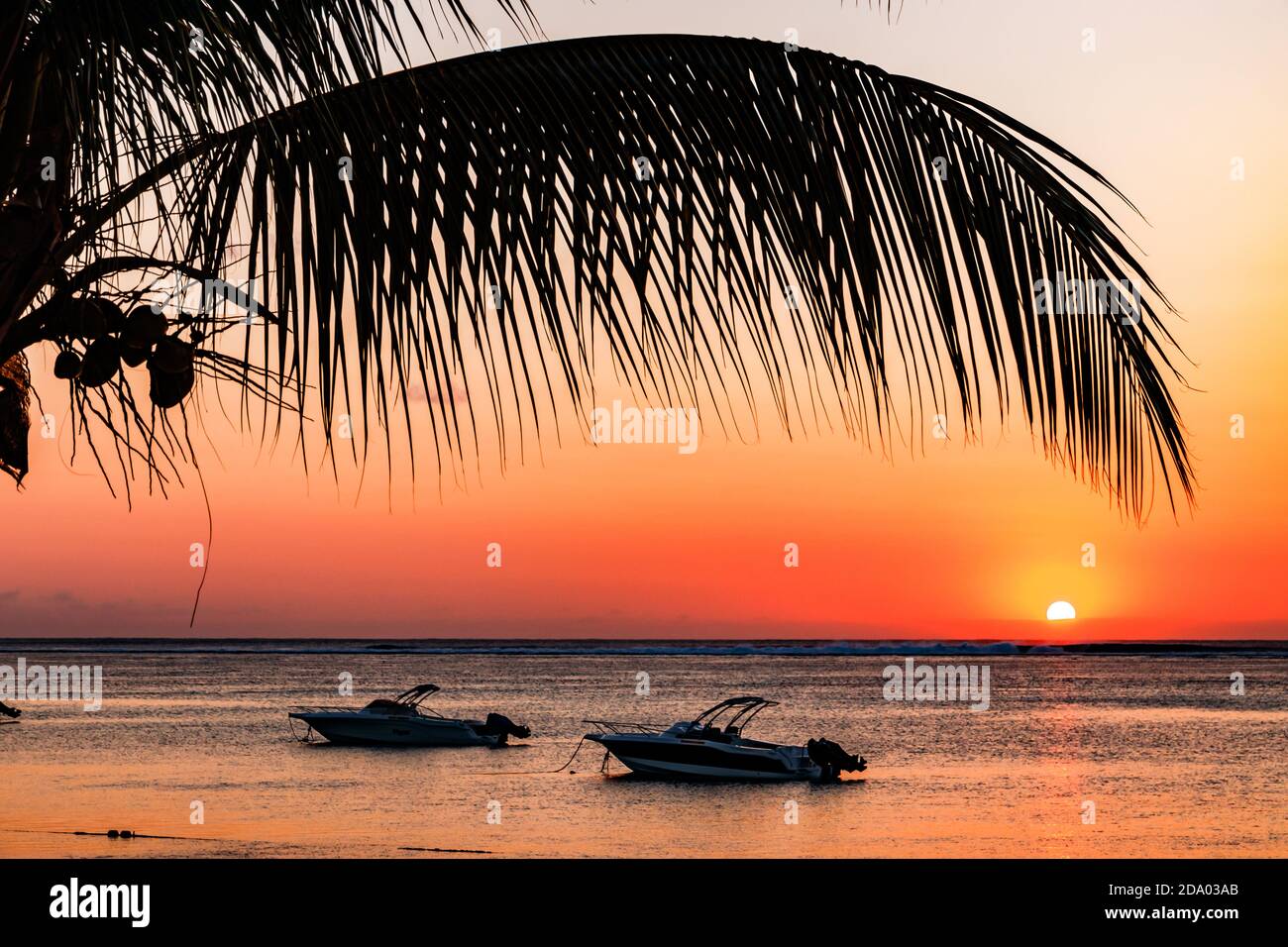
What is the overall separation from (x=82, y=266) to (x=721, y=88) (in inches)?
41.2

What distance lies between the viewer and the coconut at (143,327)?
1.99 m

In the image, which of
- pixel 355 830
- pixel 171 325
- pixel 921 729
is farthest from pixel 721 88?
pixel 921 729

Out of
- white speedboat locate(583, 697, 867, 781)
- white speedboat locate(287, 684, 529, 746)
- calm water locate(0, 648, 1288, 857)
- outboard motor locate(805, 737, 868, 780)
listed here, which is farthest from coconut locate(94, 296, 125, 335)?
white speedboat locate(287, 684, 529, 746)

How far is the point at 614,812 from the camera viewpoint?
3772cm

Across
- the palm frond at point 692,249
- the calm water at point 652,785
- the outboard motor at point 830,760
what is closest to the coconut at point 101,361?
the palm frond at point 692,249

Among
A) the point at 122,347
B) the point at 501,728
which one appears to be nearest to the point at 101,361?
the point at 122,347

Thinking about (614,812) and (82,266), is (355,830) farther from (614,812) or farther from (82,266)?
(82,266)

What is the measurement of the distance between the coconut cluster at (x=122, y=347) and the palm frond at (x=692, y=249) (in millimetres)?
114

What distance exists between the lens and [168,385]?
2.07 metres

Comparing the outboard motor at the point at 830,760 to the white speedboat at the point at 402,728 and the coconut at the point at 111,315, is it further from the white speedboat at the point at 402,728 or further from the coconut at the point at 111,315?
the coconut at the point at 111,315

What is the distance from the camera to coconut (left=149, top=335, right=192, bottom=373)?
201 cm

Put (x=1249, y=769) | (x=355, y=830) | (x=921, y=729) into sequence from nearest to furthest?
(x=355, y=830) < (x=1249, y=769) < (x=921, y=729)

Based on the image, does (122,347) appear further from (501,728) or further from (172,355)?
(501,728)

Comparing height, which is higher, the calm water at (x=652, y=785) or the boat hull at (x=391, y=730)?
the boat hull at (x=391, y=730)
